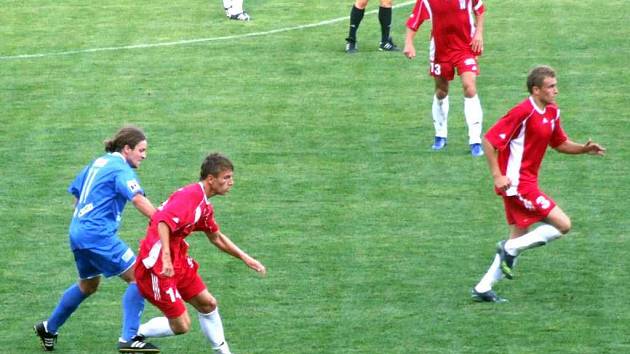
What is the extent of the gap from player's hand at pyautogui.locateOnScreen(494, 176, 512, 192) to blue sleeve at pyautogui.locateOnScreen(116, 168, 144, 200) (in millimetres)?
2697

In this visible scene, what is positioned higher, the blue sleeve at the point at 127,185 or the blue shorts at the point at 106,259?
the blue sleeve at the point at 127,185

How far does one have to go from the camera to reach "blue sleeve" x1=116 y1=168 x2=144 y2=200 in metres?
9.55

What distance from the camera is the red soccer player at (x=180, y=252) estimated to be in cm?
915

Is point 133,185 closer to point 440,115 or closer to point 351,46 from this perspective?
point 440,115

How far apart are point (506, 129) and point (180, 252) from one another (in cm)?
276

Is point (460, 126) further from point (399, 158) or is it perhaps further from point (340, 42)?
point (340, 42)

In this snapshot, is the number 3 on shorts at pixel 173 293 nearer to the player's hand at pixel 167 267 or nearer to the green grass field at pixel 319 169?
the player's hand at pixel 167 267

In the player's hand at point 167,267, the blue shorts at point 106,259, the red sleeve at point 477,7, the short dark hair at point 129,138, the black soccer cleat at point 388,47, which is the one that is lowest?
the black soccer cleat at point 388,47

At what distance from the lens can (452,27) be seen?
49.4ft

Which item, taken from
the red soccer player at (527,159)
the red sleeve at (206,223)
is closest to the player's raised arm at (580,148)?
the red soccer player at (527,159)

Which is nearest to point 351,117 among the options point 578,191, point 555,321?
point 578,191

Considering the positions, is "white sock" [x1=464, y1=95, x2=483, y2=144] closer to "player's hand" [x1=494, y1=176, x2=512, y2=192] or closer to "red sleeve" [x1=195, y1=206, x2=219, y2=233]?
"player's hand" [x1=494, y1=176, x2=512, y2=192]

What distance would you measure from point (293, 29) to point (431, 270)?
33.2 ft

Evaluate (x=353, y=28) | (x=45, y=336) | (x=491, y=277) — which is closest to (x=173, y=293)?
(x=45, y=336)
